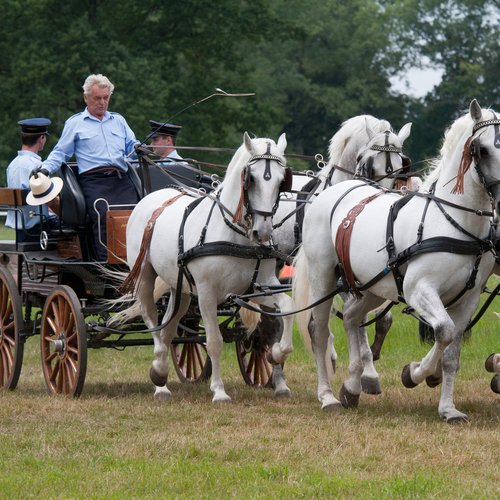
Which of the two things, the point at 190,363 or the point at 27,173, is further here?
the point at 190,363

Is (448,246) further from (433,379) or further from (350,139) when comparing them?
(350,139)

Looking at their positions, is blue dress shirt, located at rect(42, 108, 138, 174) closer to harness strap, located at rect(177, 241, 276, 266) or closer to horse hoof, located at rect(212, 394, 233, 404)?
harness strap, located at rect(177, 241, 276, 266)

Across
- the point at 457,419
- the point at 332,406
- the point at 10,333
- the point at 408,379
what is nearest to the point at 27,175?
the point at 10,333

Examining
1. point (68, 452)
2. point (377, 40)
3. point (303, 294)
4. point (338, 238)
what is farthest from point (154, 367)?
point (377, 40)

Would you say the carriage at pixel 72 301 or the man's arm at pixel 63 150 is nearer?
the carriage at pixel 72 301

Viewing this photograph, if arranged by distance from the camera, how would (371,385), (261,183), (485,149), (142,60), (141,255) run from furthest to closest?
(142,60) < (141,255) < (371,385) < (261,183) < (485,149)

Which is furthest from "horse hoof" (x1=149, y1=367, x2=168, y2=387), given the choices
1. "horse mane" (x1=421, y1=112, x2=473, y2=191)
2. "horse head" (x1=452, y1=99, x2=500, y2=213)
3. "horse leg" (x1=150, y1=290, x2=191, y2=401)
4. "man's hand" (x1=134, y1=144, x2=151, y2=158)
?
"horse head" (x1=452, y1=99, x2=500, y2=213)

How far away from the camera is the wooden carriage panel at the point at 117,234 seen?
995cm

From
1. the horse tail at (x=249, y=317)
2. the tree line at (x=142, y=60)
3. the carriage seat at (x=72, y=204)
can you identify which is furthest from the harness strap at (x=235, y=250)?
the tree line at (x=142, y=60)

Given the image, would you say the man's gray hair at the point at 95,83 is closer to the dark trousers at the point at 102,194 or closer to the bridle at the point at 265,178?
the dark trousers at the point at 102,194

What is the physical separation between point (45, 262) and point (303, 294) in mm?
2112

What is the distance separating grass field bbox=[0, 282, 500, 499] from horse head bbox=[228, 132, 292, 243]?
1263 mm

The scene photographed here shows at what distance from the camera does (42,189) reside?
378 inches

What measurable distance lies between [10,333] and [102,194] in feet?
4.68
